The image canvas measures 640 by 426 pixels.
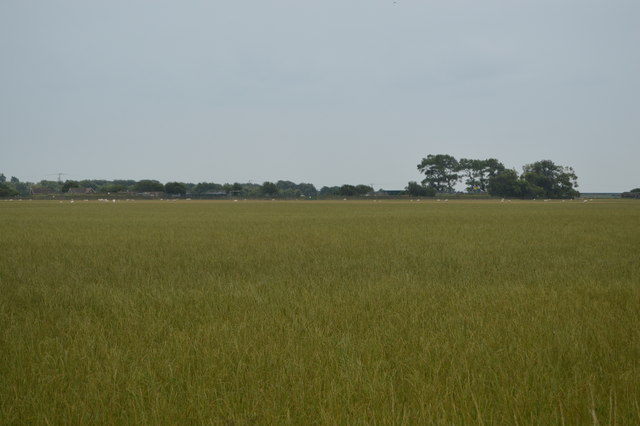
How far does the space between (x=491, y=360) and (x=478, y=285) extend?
3927mm

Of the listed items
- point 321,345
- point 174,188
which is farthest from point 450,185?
point 321,345

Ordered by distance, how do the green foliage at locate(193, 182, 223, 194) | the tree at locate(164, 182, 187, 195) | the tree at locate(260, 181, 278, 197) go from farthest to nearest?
the green foliage at locate(193, 182, 223, 194) < the tree at locate(260, 181, 278, 197) < the tree at locate(164, 182, 187, 195)

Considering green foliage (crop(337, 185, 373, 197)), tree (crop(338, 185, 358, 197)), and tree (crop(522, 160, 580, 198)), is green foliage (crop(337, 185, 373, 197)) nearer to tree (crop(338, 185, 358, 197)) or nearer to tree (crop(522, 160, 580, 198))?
tree (crop(338, 185, 358, 197))

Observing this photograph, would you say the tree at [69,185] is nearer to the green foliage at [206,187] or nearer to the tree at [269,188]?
the green foliage at [206,187]

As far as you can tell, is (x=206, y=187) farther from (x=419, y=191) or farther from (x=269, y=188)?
(x=419, y=191)

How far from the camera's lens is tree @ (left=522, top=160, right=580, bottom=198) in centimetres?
13200

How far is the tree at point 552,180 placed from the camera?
5197 inches

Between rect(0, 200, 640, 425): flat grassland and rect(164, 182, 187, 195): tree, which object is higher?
rect(164, 182, 187, 195): tree

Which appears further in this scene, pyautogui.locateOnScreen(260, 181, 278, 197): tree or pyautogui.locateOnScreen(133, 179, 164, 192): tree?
pyautogui.locateOnScreen(133, 179, 164, 192): tree

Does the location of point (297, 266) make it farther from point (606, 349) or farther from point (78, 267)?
Result: point (606, 349)

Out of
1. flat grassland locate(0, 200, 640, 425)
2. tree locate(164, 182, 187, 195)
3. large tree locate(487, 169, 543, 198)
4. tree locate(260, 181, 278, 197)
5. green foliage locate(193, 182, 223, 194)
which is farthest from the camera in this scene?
green foliage locate(193, 182, 223, 194)

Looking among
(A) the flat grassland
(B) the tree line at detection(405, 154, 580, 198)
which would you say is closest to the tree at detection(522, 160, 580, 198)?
(B) the tree line at detection(405, 154, 580, 198)

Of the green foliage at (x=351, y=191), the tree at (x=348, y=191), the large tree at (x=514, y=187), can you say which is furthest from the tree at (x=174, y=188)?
the large tree at (x=514, y=187)

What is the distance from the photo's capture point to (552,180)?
134m
